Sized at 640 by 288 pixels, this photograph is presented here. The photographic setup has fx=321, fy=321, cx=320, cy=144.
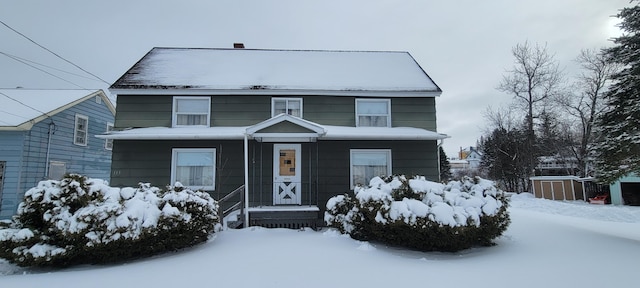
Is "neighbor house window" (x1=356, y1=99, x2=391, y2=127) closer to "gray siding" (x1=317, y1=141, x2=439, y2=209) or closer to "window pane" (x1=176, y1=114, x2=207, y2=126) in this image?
"gray siding" (x1=317, y1=141, x2=439, y2=209)

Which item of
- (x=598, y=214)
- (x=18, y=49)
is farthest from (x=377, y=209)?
(x=18, y=49)

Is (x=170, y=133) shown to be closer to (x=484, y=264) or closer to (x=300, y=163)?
(x=300, y=163)

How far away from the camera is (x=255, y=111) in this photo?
11016 millimetres

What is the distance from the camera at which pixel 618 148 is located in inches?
300

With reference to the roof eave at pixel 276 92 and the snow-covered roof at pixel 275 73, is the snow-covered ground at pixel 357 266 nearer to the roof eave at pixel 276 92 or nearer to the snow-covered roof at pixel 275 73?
the roof eave at pixel 276 92

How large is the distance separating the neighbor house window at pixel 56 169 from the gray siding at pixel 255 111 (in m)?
6.58

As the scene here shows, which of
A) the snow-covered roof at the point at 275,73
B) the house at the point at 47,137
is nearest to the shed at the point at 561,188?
the snow-covered roof at the point at 275,73

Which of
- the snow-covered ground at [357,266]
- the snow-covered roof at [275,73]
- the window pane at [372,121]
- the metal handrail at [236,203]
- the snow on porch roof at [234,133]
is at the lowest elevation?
the snow-covered ground at [357,266]

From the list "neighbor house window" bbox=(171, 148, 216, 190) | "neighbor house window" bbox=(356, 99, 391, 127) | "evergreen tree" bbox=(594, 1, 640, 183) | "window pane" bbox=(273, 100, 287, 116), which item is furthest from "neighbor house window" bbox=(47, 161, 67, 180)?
"evergreen tree" bbox=(594, 1, 640, 183)

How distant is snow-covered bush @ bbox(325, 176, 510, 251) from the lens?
6.01 m

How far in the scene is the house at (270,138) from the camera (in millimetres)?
10328

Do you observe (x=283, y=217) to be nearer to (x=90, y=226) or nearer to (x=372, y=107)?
(x=90, y=226)

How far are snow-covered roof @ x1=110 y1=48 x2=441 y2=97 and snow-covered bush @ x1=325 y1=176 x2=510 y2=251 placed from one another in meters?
5.06

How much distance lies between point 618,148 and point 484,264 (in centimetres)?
520
